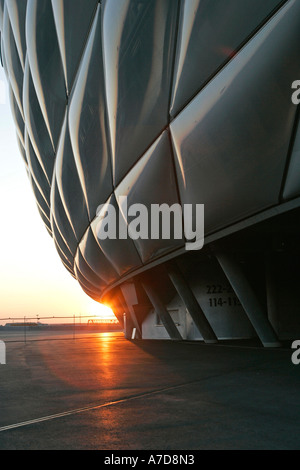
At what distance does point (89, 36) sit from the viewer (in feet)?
25.4

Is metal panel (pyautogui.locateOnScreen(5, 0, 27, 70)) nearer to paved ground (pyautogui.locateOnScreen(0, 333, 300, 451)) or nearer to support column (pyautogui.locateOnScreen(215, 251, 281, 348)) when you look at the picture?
support column (pyautogui.locateOnScreen(215, 251, 281, 348))

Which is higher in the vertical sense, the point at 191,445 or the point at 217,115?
the point at 217,115

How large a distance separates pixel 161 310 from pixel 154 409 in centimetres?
1062

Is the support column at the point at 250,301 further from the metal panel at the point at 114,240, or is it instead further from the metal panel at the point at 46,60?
the metal panel at the point at 46,60

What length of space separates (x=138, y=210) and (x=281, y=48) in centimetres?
457

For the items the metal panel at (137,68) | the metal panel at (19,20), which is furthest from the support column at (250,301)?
the metal panel at (19,20)

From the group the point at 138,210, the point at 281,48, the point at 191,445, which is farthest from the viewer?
the point at 138,210

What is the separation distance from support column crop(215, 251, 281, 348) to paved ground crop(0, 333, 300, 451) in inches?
131

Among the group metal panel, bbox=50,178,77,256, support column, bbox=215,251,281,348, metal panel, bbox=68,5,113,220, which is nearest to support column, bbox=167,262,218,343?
support column, bbox=215,251,281,348

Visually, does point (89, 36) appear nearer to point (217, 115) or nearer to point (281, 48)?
point (217, 115)

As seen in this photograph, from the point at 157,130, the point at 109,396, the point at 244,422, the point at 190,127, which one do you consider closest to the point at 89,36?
the point at 157,130

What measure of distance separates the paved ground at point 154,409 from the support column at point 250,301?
3331 millimetres

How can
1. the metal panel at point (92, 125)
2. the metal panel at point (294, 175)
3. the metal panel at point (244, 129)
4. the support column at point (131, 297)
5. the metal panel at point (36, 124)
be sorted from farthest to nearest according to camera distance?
the support column at point (131, 297) → the metal panel at point (36, 124) → the metal panel at point (92, 125) → the metal panel at point (294, 175) → the metal panel at point (244, 129)

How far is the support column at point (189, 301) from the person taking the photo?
10727 mm
